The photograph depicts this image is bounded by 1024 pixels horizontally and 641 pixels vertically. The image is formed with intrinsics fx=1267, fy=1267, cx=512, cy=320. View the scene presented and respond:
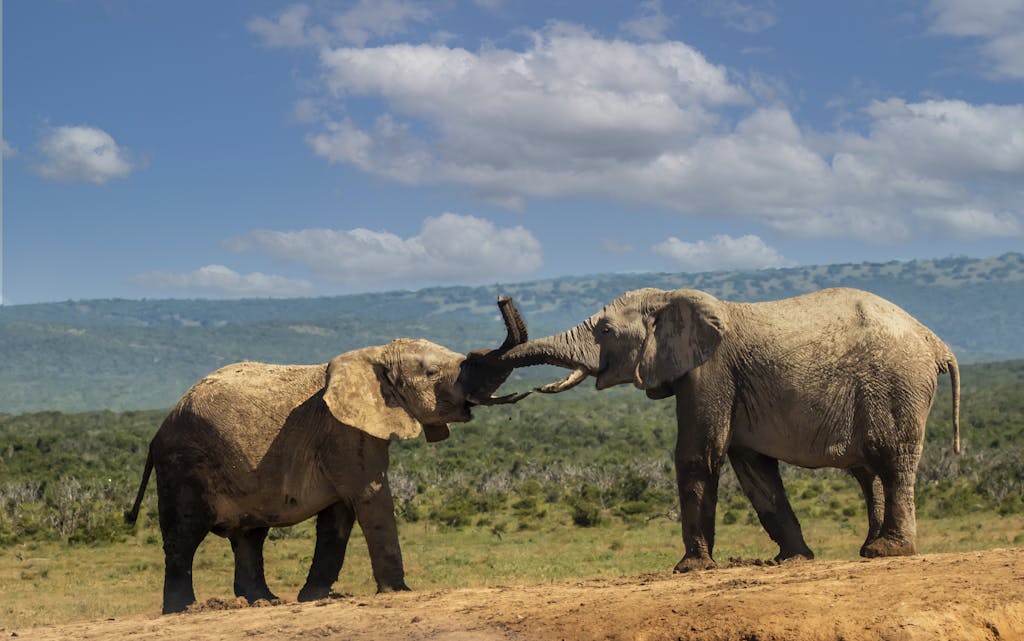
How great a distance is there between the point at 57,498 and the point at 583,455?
2282cm

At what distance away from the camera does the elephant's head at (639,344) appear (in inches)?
469

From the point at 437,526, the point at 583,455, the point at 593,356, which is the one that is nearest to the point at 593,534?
the point at 437,526

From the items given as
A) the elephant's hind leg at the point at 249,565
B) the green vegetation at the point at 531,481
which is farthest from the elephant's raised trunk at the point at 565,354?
the green vegetation at the point at 531,481

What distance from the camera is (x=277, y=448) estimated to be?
12000mm

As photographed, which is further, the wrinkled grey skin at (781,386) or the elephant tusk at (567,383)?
the elephant tusk at (567,383)

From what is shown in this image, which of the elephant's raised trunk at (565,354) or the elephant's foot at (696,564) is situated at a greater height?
the elephant's raised trunk at (565,354)

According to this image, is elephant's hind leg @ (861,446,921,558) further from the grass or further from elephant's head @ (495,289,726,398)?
the grass

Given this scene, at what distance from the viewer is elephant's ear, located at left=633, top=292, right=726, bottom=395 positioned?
11867 millimetres

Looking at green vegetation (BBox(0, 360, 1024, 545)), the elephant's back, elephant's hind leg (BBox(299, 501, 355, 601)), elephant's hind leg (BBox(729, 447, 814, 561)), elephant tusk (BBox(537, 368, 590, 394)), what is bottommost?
green vegetation (BBox(0, 360, 1024, 545))

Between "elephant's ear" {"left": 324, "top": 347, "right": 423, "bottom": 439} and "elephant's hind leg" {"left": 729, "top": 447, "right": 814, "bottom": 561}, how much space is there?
3174mm

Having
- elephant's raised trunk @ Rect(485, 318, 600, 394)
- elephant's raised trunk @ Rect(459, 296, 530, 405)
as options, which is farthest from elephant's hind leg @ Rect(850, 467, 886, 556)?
elephant's raised trunk @ Rect(459, 296, 530, 405)

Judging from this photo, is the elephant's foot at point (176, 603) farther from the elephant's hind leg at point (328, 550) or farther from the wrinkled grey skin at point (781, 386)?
the wrinkled grey skin at point (781, 386)

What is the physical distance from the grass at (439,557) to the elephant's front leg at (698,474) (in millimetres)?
5918

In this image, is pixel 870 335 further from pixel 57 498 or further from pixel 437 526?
pixel 57 498
